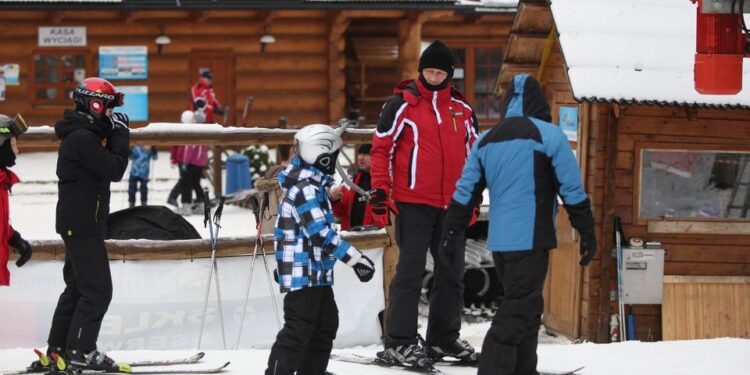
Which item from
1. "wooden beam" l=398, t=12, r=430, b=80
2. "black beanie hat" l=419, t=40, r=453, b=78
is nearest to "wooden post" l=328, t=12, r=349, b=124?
"wooden beam" l=398, t=12, r=430, b=80

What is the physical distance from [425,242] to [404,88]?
2.89 ft

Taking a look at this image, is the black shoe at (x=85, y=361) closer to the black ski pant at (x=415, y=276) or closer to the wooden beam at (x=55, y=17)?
the black ski pant at (x=415, y=276)

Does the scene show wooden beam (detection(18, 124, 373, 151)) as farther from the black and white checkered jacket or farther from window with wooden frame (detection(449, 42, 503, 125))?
window with wooden frame (detection(449, 42, 503, 125))

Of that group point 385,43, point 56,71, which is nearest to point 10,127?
point 56,71

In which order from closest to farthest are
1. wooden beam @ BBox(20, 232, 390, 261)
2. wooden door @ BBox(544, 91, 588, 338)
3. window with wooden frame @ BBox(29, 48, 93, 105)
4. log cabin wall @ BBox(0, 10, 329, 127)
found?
wooden beam @ BBox(20, 232, 390, 261) → wooden door @ BBox(544, 91, 588, 338) → log cabin wall @ BBox(0, 10, 329, 127) → window with wooden frame @ BBox(29, 48, 93, 105)

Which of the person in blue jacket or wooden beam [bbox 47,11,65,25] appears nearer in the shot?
the person in blue jacket

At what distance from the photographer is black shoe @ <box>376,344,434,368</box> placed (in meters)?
7.22

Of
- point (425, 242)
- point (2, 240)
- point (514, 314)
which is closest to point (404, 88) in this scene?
point (425, 242)

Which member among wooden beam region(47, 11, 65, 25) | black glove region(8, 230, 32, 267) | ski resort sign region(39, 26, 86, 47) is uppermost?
wooden beam region(47, 11, 65, 25)

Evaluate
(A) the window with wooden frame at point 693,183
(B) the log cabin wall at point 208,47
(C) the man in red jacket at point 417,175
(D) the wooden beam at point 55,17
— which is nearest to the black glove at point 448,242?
(C) the man in red jacket at point 417,175

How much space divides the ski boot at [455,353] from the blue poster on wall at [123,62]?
1658cm

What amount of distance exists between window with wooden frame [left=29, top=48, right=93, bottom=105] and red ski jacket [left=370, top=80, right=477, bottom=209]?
55.1 ft

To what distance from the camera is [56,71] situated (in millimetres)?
23328

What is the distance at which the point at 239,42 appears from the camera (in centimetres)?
2384
